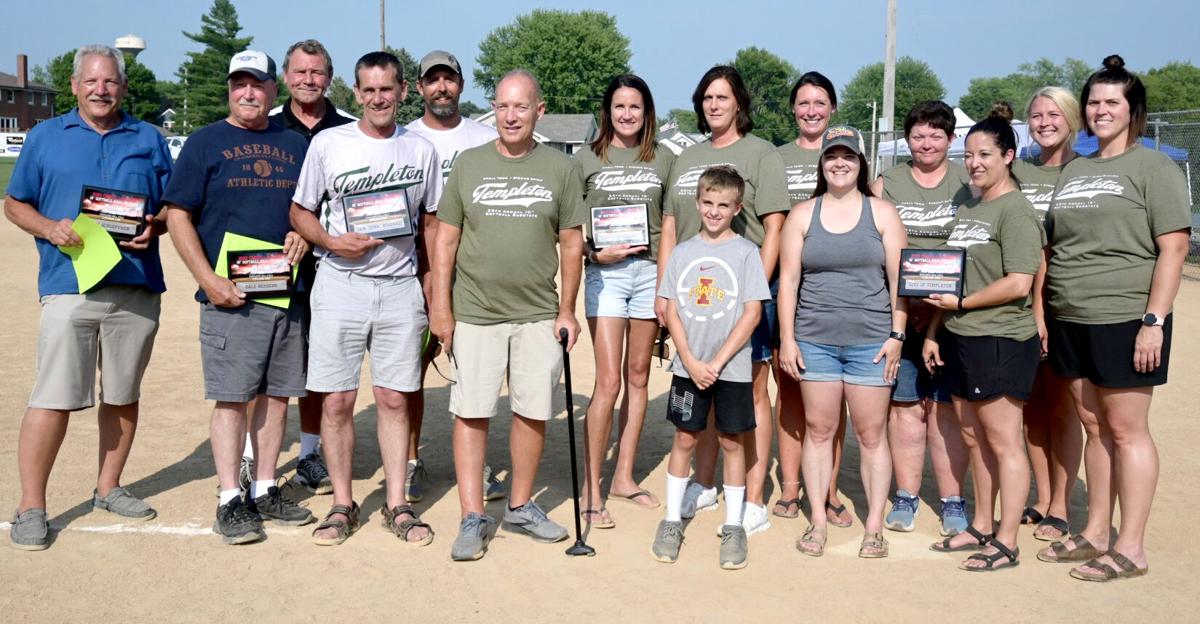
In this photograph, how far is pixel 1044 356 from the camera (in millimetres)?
5160

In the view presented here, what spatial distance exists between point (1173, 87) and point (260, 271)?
72.5 m

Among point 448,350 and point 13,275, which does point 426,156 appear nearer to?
point 448,350

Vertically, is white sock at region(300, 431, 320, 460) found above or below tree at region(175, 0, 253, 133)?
below

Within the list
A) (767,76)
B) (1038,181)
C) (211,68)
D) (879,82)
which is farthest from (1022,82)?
(1038,181)

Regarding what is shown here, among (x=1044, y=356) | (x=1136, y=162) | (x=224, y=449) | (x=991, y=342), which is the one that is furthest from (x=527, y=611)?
(x=1136, y=162)

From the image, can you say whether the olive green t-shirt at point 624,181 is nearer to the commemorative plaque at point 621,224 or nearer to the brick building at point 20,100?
the commemorative plaque at point 621,224

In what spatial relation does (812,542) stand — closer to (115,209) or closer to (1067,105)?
(1067,105)

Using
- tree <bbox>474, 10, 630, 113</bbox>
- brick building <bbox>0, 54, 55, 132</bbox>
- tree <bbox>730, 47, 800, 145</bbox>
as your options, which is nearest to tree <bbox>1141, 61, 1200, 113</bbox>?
tree <bbox>730, 47, 800, 145</bbox>

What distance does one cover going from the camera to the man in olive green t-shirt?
4.86m

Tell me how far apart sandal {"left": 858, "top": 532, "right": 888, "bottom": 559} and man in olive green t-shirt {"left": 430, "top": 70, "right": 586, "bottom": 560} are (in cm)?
152

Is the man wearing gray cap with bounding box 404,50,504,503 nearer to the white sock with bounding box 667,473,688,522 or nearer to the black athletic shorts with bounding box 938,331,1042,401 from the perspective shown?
the white sock with bounding box 667,473,688,522

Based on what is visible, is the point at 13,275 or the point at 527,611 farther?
the point at 13,275

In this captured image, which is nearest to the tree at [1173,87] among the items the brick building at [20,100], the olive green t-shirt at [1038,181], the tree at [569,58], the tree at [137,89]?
the tree at [569,58]

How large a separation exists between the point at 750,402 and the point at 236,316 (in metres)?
2.60
